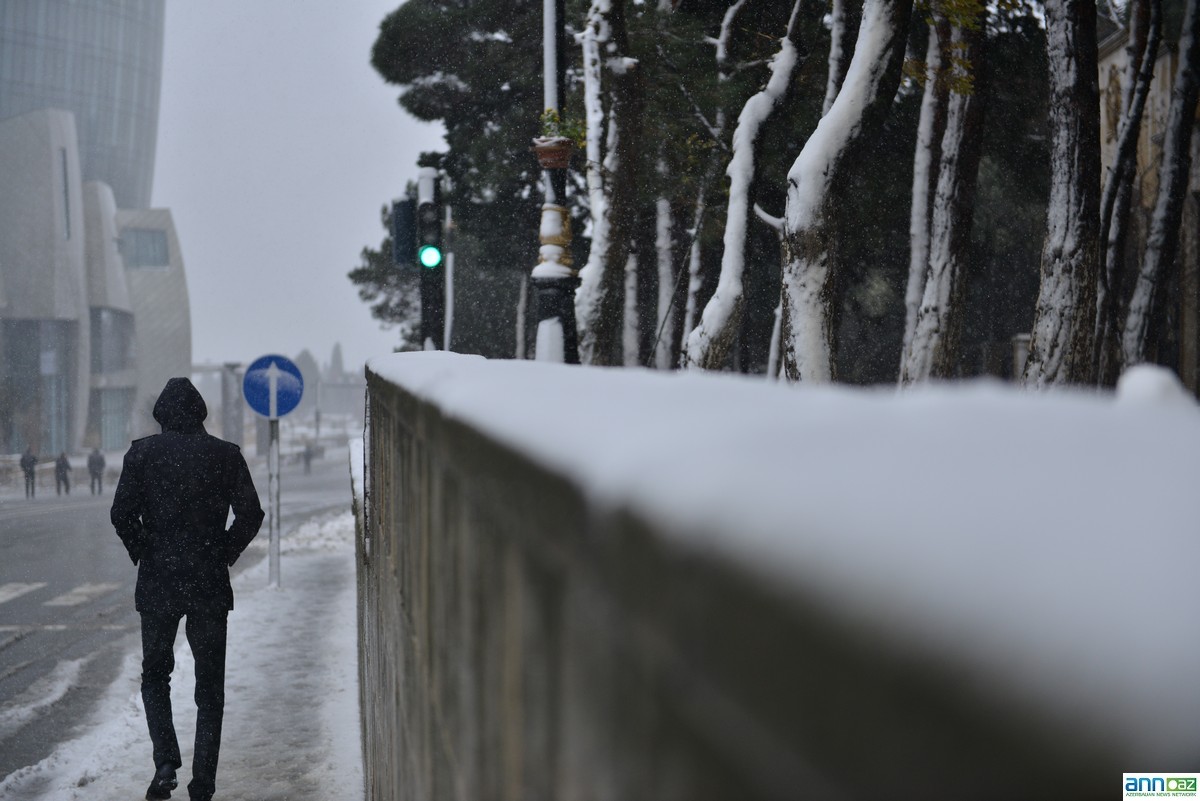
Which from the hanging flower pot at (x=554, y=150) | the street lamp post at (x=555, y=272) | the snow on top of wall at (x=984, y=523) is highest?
the hanging flower pot at (x=554, y=150)

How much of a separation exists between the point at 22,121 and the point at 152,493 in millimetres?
73738

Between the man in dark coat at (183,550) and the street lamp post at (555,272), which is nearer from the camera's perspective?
the man in dark coat at (183,550)

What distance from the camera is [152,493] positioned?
595cm

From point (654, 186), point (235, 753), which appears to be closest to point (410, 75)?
point (654, 186)

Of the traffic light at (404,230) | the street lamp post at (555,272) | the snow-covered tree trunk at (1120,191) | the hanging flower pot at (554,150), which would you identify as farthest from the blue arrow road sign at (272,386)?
the snow-covered tree trunk at (1120,191)

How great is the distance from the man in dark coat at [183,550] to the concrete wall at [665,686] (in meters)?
4.66

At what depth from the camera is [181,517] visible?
5.91m

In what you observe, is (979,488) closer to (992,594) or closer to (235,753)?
(992,594)

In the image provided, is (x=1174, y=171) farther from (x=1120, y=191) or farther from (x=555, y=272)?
(x=555, y=272)

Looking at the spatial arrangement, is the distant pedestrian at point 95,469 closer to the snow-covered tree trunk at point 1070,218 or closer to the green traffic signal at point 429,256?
the green traffic signal at point 429,256

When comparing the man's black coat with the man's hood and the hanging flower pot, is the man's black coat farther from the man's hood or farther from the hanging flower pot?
the hanging flower pot

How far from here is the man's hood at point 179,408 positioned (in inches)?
242

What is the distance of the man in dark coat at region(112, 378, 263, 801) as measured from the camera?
5926mm

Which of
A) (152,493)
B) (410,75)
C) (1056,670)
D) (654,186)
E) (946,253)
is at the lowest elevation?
(152,493)
